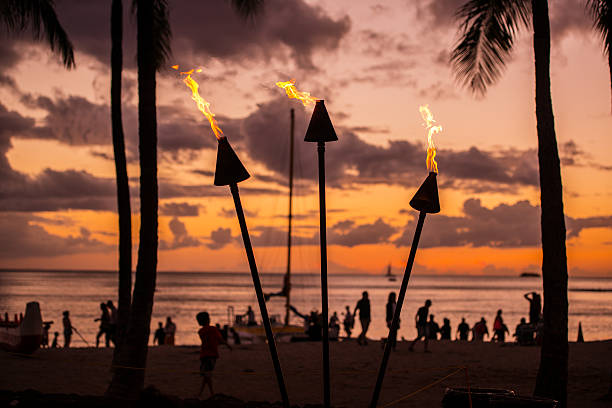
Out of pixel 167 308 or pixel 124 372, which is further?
pixel 167 308

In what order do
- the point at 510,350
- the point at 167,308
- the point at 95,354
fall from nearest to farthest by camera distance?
the point at 95,354
the point at 510,350
the point at 167,308

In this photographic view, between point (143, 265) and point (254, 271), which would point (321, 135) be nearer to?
point (254, 271)

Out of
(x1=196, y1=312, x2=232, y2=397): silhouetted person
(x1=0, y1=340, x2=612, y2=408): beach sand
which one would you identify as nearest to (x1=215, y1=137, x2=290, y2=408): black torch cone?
(x1=196, y1=312, x2=232, y2=397): silhouetted person

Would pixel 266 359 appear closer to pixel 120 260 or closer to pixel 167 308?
pixel 120 260

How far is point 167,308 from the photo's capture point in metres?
97.4

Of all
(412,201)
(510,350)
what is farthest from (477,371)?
(412,201)

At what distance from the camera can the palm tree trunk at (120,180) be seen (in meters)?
14.7

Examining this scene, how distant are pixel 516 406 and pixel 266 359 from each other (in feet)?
42.7

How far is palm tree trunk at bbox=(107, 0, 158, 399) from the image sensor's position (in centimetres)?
1100

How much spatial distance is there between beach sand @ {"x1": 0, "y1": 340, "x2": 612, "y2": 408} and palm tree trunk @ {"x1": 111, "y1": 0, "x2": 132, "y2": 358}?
5.49 feet

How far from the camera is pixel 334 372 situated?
652 inches

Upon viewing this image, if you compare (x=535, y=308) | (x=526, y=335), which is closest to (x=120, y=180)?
(x=526, y=335)

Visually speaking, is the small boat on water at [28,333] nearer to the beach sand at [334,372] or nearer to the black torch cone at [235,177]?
the beach sand at [334,372]

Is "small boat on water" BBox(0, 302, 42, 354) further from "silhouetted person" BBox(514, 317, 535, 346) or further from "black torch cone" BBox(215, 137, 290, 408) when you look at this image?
"silhouetted person" BBox(514, 317, 535, 346)
